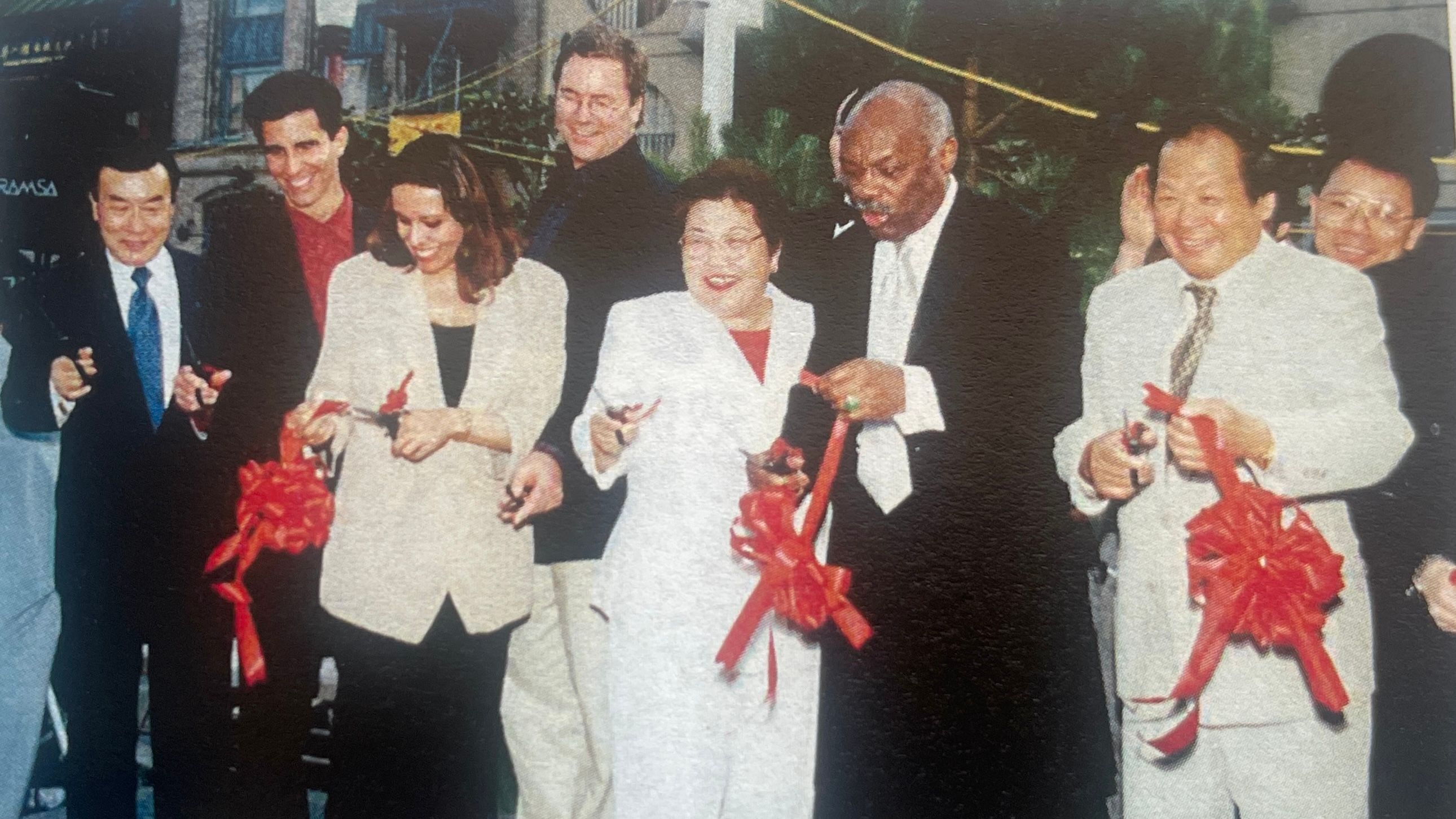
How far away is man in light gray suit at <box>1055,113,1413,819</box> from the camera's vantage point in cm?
277

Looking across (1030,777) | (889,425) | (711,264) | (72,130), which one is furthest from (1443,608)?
(72,130)

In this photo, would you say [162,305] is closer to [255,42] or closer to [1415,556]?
[255,42]

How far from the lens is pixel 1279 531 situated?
2.76 meters

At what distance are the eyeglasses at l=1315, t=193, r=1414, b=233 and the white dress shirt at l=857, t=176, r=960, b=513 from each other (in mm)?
929

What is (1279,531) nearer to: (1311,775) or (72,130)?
(1311,775)

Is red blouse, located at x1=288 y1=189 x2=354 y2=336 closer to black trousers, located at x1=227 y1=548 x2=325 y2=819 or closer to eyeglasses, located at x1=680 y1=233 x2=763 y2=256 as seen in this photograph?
black trousers, located at x1=227 y1=548 x2=325 y2=819

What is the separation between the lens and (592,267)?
3.17m

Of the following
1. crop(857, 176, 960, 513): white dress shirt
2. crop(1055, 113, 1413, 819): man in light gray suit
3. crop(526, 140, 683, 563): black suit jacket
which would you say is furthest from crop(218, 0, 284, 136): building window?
crop(1055, 113, 1413, 819): man in light gray suit

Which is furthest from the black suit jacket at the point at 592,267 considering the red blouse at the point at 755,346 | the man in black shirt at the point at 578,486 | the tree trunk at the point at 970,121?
the tree trunk at the point at 970,121

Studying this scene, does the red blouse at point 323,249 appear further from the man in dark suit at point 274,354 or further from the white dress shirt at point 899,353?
the white dress shirt at point 899,353

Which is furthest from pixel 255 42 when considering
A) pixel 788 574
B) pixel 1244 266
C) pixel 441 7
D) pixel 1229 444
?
pixel 1229 444

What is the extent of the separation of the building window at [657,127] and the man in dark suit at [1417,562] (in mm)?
1836

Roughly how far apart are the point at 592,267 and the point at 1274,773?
6.99 feet

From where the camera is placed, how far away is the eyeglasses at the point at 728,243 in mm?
3051
